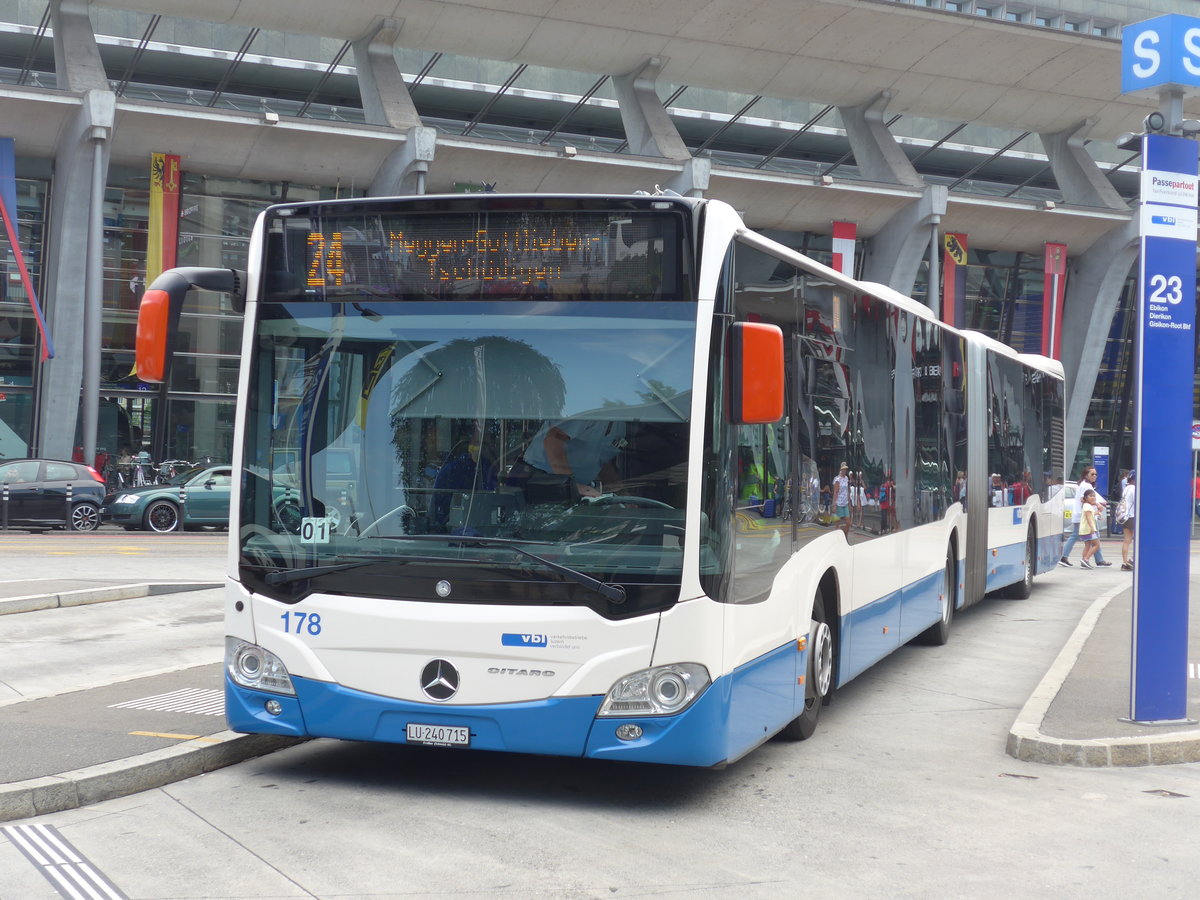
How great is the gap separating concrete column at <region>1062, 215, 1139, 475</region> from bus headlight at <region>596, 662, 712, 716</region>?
4128 cm

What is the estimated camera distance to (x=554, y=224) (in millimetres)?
6410

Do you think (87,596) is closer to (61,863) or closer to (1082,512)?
(61,863)

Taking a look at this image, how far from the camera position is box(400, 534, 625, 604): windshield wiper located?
5996 mm

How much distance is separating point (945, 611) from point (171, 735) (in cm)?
781

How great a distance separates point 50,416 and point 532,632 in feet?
90.7

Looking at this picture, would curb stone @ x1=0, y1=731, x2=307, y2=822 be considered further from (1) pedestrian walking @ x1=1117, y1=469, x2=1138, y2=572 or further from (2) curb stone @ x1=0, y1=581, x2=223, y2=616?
(1) pedestrian walking @ x1=1117, y1=469, x2=1138, y2=572

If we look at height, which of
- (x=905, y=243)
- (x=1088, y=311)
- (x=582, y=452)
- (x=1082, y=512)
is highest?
(x=905, y=243)

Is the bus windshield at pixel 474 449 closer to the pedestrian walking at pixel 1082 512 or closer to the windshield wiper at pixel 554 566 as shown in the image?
the windshield wiper at pixel 554 566

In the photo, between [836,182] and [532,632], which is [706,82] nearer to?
[836,182]

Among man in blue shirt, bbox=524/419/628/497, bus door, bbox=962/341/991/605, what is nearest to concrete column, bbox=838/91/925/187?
bus door, bbox=962/341/991/605

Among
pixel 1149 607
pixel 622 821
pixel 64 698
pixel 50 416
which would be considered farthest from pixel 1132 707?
pixel 50 416

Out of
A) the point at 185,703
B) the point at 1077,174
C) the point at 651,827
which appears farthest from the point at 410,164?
the point at 651,827

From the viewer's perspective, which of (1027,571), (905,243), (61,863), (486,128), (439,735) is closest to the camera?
(61,863)

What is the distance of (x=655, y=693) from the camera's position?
238 inches
